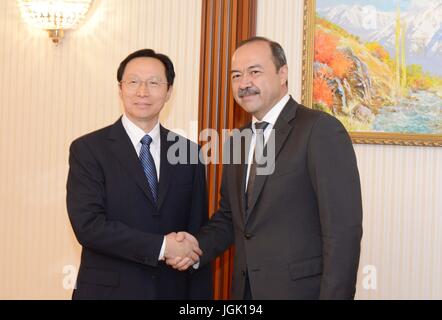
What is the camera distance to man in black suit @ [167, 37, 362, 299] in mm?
2318

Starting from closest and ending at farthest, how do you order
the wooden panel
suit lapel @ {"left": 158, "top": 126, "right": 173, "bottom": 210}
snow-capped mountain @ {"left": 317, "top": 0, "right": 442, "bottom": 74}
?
suit lapel @ {"left": 158, "top": 126, "right": 173, "bottom": 210} < snow-capped mountain @ {"left": 317, "top": 0, "right": 442, "bottom": 74} < the wooden panel

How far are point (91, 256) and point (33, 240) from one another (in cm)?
170

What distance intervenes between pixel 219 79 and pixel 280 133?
1.41 meters

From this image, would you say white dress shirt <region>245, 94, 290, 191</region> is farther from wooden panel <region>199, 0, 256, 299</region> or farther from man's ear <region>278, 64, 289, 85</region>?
wooden panel <region>199, 0, 256, 299</region>

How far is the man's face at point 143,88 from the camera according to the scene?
276cm

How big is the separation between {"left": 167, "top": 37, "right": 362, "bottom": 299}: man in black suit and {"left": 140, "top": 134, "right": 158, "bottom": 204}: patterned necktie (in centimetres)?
23

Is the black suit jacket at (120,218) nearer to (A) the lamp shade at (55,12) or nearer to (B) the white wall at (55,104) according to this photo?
(B) the white wall at (55,104)

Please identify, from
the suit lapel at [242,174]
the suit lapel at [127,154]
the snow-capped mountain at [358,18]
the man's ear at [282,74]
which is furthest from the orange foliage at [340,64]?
the suit lapel at [127,154]

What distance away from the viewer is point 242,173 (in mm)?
2604

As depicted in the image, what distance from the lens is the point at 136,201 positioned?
266cm

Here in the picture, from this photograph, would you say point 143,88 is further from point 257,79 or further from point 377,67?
point 377,67

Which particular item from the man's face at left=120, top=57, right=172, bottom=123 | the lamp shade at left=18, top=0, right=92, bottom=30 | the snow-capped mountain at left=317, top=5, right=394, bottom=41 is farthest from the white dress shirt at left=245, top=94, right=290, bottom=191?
the lamp shade at left=18, top=0, right=92, bottom=30

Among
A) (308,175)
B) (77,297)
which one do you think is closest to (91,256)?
(77,297)
